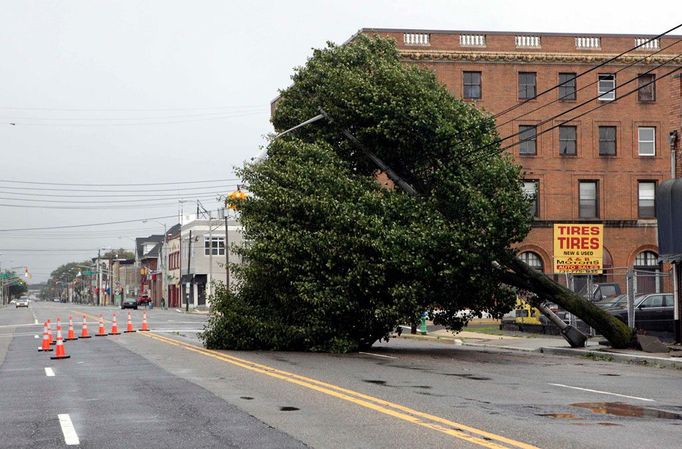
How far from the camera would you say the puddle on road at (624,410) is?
12.2 meters

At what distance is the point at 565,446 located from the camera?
9.28m

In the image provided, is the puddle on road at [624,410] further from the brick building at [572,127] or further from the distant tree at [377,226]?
the brick building at [572,127]

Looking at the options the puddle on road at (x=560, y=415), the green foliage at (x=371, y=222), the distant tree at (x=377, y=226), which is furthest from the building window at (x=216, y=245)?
the puddle on road at (x=560, y=415)

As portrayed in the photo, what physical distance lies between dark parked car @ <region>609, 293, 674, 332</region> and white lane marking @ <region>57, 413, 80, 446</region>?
2271 cm

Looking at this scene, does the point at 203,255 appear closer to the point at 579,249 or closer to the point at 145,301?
the point at 145,301

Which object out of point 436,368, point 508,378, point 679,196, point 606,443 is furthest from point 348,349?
point 606,443

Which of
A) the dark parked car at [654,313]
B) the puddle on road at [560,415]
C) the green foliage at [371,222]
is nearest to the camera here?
the puddle on road at [560,415]

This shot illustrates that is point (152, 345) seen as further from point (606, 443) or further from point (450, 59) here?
point (450, 59)

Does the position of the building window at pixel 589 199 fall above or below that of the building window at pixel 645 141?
below

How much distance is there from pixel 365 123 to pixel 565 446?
18056 millimetres

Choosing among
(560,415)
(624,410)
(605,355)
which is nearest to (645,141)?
(605,355)

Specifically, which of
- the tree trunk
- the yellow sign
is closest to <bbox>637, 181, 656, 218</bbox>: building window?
the yellow sign

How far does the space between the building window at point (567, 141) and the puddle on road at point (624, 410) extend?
45.2m

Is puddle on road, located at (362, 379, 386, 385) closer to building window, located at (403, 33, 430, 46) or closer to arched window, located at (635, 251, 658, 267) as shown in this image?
building window, located at (403, 33, 430, 46)
